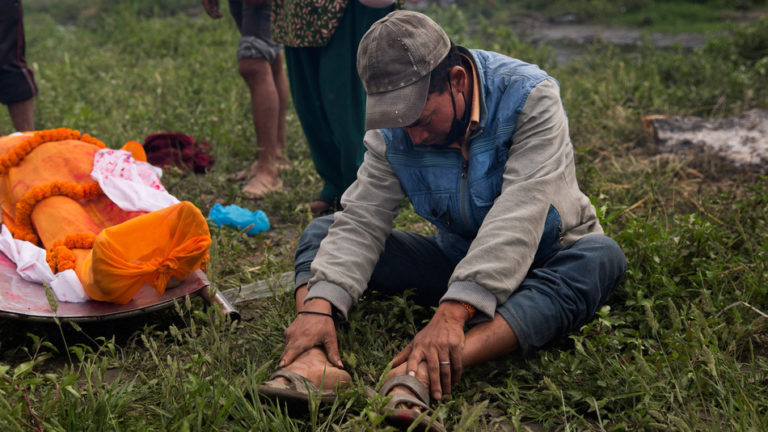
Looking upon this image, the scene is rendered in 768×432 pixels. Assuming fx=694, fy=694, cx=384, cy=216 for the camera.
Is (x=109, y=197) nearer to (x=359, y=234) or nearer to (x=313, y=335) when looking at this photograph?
(x=359, y=234)

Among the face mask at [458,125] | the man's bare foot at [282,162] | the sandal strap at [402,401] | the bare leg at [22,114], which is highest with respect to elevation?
the face mask at [458,125]

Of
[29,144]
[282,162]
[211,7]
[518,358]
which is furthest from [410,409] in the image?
[211,7]

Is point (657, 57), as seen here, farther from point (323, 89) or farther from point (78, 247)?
point (78, 247)

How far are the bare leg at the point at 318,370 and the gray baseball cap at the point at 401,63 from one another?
0.71 m

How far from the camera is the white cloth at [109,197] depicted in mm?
2400

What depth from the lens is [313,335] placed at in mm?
2053

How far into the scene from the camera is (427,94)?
2.06 meters

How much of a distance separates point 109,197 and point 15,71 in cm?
217

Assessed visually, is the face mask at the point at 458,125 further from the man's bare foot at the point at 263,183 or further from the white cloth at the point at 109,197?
the man's bare foot at the point at 263,183

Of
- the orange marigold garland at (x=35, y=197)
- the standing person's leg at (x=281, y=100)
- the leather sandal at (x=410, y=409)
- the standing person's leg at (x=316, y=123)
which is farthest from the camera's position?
the standing person's leg at (x=281, y=100)

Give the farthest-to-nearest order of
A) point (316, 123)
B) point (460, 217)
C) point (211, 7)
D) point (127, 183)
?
1. point (211, 7)
2. point (316, 123)
3. point (127, 183)
4. point (460, 217)

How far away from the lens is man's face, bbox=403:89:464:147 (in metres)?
2.10

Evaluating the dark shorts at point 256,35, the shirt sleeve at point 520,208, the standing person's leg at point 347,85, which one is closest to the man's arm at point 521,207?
the shirt sleeve at point 520,208

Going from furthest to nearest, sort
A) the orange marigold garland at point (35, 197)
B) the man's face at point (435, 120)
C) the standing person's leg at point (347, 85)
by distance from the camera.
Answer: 1. the standing person's leg at point (347, 85)
2. the orange marigold garland at point (35, 197)
3. the man's face at point (435, 120)
